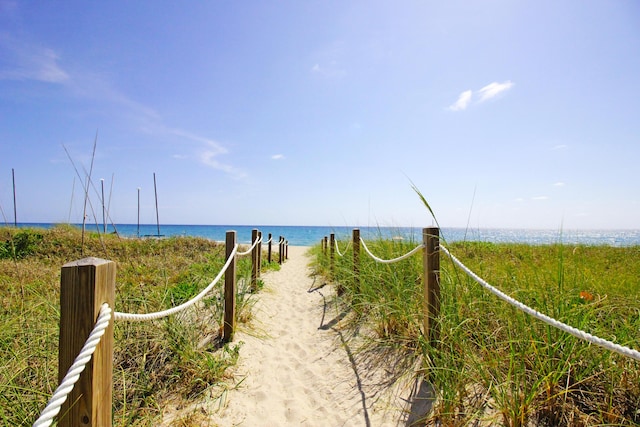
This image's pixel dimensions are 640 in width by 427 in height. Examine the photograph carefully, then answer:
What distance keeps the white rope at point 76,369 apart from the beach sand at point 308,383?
1.49 metres

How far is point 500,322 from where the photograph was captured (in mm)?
2598

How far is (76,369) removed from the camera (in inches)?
40.0

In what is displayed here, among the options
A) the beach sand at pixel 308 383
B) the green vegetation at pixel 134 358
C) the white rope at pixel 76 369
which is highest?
the white rope at pixel 76 369

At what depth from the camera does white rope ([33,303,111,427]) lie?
0.90 meters

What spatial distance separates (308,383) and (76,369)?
2.28 meters

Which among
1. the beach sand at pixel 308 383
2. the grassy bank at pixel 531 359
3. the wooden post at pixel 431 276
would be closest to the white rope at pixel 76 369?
the beach sand at pixel 308 383

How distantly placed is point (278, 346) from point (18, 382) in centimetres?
225

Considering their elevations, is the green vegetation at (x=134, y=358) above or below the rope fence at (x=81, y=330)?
below

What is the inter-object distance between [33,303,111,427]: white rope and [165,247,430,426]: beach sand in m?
1.49

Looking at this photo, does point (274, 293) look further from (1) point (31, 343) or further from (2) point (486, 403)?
(2) point (486, 403)

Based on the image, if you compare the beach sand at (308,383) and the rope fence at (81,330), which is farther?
the beach sand at (308,383)

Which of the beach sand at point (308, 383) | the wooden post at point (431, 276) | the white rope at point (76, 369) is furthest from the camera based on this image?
the wooden post at point (431, 276)

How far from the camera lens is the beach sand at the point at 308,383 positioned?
92.9 inches

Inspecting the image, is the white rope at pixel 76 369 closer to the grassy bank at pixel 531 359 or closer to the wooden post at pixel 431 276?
the grassy bank at pixel 531 359
